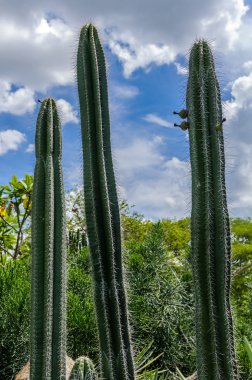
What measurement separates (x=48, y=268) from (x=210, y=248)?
0.78 meters

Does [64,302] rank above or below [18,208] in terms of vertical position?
below

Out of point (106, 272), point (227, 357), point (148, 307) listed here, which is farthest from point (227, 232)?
point (148, 307)

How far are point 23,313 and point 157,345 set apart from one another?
1267 millimetres

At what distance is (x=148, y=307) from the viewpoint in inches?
185

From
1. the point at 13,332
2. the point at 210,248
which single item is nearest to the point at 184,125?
the point at 210,248

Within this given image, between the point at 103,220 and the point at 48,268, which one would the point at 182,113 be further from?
the point at 48,268

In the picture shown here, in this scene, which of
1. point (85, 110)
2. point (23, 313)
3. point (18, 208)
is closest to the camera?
point (85, 110)

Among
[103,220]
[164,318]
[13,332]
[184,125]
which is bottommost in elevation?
[13,332]

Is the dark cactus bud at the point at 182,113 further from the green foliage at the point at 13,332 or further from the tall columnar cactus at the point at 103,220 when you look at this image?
the green foliage at the point at 13,332

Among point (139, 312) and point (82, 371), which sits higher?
point (139, 312)

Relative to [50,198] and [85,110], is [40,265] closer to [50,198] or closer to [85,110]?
[50,198]

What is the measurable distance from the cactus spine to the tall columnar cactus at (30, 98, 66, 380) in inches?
27.2

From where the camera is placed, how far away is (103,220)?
8.95 feet

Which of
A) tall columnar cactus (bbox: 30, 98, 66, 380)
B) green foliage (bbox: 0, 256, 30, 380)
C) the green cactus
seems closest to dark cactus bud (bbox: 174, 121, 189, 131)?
tall columnar cactus (bbox: 30, 98, 66, 380)
